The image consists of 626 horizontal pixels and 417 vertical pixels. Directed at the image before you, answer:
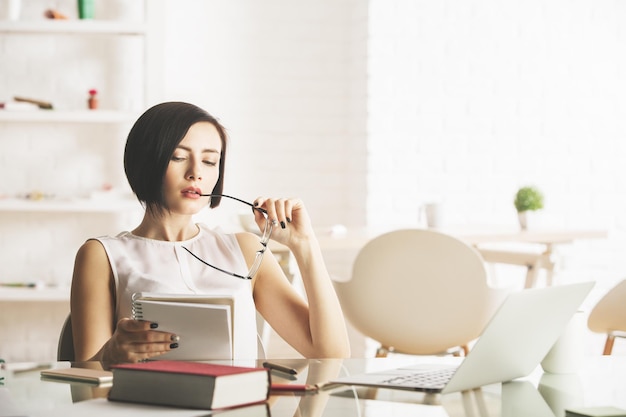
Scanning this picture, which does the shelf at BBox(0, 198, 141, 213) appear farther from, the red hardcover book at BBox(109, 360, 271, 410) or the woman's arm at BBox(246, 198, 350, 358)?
the red hardcover book at BBox(109, 360, 271, 410)

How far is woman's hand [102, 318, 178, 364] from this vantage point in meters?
1.43

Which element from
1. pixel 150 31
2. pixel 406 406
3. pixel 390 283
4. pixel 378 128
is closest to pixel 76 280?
pixel 406 406

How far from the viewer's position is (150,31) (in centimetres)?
423

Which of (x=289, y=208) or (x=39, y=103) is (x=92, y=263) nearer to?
(x=289, y=208)

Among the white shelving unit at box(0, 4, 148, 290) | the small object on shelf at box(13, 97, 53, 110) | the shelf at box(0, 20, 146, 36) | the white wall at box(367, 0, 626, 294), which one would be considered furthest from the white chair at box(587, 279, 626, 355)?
the small object on shelf at box(13, 97, 53, 110)

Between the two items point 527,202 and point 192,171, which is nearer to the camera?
point 192,171

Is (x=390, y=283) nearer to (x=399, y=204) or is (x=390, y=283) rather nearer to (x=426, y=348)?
(x=426, y=348)

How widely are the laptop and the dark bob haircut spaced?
624 mm

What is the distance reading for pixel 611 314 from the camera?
3311mm

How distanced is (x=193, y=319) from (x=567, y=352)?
60 cm

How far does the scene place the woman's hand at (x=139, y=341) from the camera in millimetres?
1431

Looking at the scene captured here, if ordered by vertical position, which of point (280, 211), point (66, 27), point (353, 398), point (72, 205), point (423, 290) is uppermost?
point (66, 27)

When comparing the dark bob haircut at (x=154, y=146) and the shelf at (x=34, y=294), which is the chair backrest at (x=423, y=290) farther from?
the shelf at (x=34, y=294)

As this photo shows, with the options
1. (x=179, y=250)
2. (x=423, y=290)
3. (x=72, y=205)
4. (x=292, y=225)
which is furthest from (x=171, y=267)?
(x=72, y=205)
